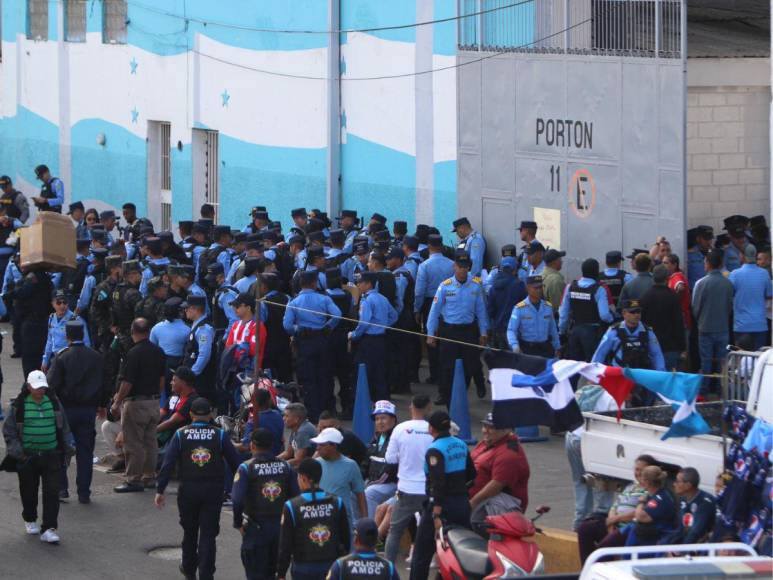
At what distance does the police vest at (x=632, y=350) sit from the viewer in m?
14.7

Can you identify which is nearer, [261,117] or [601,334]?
[601,334]

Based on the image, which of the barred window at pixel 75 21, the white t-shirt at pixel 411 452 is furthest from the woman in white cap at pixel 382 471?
the barred window at pixel 75 21

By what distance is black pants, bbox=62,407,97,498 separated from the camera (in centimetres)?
1448

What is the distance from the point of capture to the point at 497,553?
1024 cm

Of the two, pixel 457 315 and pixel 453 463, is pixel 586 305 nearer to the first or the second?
pixel 457 315

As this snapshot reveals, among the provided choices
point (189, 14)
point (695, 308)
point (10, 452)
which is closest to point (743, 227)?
point (695, 308)

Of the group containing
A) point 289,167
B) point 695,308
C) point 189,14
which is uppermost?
point 189,14

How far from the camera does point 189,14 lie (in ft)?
94.5

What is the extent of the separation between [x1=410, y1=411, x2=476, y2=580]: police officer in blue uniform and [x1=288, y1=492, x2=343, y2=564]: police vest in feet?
3.39

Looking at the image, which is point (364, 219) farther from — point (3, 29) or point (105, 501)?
point (3, 29)

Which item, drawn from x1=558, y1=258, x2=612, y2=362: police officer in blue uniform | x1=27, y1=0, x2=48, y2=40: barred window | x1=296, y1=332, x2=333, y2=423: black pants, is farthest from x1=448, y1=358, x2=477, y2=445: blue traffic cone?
x1=27, y1=0, x2=48, y2=40: barred window

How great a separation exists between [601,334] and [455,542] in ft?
21.1

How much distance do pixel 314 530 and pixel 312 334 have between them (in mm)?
6663

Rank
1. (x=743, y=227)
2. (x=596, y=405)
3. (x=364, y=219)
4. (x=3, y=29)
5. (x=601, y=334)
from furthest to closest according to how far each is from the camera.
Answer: (x=3, y=29), (x=364, y=219), (x=743, y=227), (x=601, y=334), (x=596, y=405)
